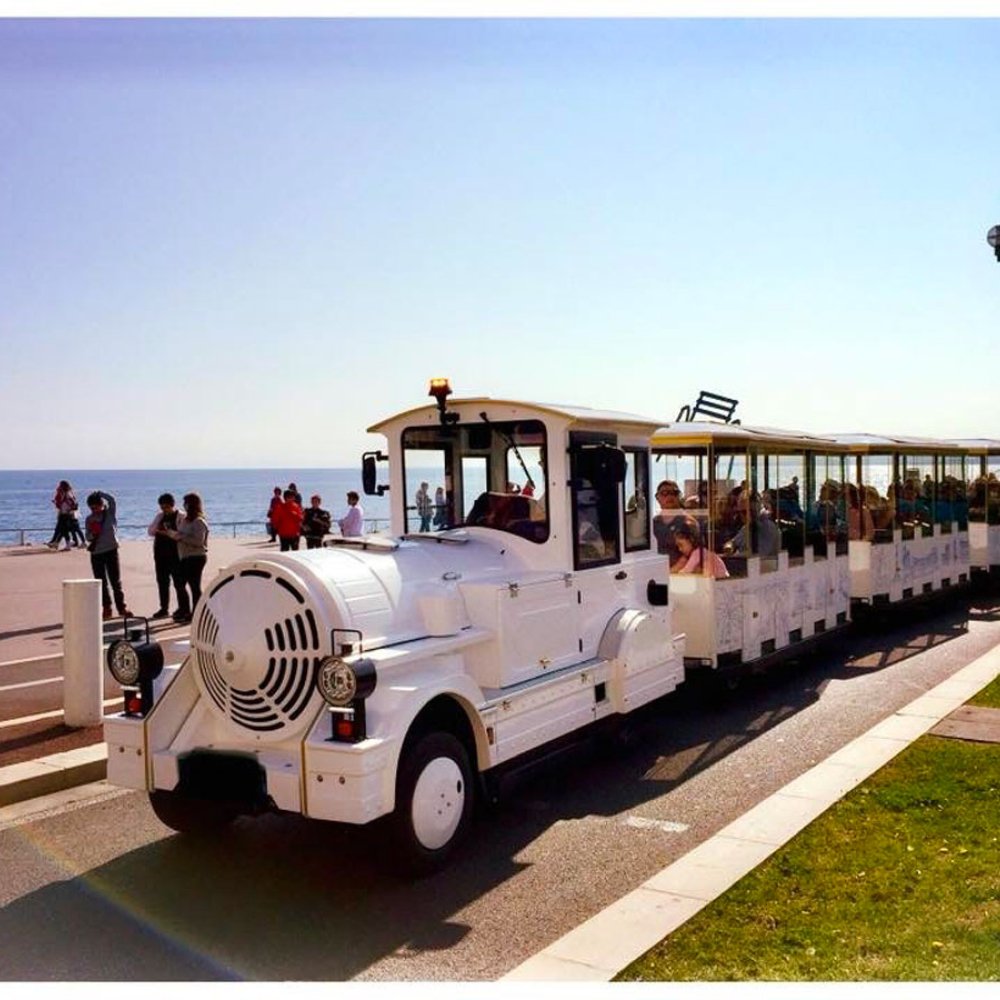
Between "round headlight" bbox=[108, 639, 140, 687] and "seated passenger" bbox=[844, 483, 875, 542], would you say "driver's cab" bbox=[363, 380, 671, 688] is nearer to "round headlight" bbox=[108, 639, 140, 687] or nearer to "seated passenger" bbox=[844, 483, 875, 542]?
"round headlight" bbox=[108, 639, 140, 687]

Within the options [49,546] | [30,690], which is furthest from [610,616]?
[49,546]

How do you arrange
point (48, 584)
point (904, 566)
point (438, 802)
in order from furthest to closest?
point (48, 584) < point (904, 566) < point (438, 802)

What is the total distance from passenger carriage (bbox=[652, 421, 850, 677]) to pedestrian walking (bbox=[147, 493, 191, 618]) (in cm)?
737

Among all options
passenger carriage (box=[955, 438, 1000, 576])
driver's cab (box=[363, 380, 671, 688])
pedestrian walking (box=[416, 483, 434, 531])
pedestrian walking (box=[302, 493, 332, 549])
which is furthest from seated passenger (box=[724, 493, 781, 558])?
pedestrian walking (box=[302, 493, 332, 549])

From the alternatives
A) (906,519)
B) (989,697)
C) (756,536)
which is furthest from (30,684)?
(906,519)

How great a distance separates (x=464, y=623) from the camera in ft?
23.1

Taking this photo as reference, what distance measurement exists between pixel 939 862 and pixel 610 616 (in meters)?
2.92

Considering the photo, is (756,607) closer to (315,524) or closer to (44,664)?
(44,664)

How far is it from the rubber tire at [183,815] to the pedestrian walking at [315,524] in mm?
15542

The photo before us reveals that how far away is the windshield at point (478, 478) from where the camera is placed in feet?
26.6

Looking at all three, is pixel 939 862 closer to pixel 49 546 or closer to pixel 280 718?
pixel 280 718

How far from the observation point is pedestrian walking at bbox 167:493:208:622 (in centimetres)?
1523

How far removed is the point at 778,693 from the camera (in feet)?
36.9

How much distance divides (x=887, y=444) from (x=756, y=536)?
17.4 ft
